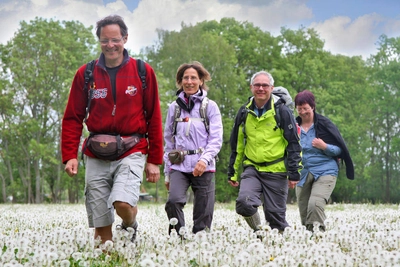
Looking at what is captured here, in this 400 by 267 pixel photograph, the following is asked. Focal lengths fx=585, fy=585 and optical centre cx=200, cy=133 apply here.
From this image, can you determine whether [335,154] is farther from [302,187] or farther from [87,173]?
[87,173]

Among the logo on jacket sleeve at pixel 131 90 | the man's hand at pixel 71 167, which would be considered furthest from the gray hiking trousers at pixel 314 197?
the man's hand at pixel 71 167

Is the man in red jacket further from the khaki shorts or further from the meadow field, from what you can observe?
the meadow field

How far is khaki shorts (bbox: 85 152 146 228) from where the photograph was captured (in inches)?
247

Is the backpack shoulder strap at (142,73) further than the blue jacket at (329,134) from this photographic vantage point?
No

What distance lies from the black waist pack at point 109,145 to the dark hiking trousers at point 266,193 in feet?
6.74

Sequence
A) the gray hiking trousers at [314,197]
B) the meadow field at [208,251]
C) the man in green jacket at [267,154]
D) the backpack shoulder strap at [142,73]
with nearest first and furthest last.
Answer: the meadow field at [208,251] → the backpack shoulder strap at [142,73] → the man in green jacket at [267,154] → the gray hiking trousers at [314,197]

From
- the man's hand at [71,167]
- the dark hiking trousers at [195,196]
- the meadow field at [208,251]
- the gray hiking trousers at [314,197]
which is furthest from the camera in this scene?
the gray hiking trousers at [314,197]

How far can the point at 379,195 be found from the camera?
186 ft

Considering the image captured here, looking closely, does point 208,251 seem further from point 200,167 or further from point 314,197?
point 314,197

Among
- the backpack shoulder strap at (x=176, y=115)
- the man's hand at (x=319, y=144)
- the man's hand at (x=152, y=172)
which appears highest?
the backpack shoulder strap at (x=176, y=115)

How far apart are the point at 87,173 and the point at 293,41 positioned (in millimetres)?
43999

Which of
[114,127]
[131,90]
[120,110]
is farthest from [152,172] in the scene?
[131,90]

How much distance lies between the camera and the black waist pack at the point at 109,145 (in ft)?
20.4

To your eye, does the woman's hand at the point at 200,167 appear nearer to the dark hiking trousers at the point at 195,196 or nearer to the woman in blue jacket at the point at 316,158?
the dark hiking trousers at the point at 195,196
